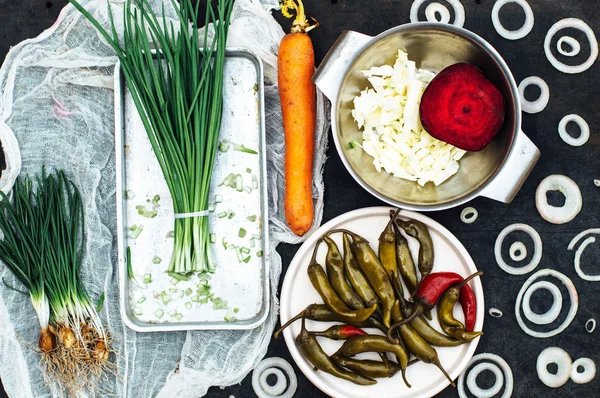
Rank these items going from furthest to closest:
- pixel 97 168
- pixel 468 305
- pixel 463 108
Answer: pixel 97 168 < pixel 468 305 < pixel 463 108

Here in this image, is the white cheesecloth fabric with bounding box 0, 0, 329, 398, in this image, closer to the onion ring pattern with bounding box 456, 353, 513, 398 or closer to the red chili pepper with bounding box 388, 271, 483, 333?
the red chili pepper with bounding box 388, 271, 483, 333

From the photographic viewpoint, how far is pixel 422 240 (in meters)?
1.63

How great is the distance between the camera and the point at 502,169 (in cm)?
148

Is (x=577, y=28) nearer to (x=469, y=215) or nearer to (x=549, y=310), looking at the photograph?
(x=469, y=215)

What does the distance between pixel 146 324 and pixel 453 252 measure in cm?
90

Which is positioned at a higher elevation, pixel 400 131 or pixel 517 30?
pixel 517 30

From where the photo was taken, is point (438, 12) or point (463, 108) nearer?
point (463, 108)

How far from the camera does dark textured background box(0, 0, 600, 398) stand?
1738mm

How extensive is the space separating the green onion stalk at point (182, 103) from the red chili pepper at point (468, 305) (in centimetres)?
72

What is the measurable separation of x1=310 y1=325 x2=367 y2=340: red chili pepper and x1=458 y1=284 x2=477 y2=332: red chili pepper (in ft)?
0.94

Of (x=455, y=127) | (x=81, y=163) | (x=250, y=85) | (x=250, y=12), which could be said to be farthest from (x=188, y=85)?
(x=455, y=127)

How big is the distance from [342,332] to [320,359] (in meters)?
0.10

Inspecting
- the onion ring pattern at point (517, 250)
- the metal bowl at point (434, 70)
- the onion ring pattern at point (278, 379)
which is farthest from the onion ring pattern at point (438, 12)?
the onion ring pattern at point (278, 379)

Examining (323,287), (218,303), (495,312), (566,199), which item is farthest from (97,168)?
(566,199)
